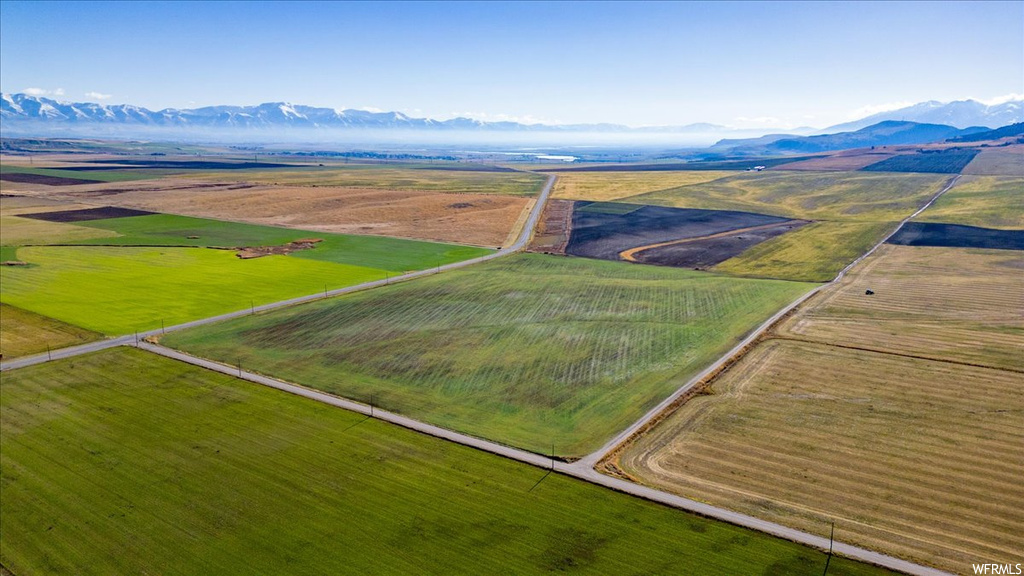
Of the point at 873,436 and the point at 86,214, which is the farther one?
the point at 86,214

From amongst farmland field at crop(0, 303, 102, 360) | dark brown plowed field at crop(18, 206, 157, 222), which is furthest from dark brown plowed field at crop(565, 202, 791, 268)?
dark brown plowed field at crop(18, 206, 157, 222)

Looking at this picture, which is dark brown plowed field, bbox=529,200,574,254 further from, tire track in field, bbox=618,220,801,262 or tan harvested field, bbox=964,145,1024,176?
tan harvested field, bbox=964,145,1024,176

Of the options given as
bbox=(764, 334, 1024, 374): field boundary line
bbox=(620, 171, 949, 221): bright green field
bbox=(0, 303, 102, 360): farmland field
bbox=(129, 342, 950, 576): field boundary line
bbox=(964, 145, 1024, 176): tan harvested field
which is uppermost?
bbox=(964, 145, 1024, 176): tan harvested field

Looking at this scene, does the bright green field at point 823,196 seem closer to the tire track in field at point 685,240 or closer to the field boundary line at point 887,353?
the tire track in field at point 685,240

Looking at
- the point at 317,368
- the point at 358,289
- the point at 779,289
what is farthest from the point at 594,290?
the point at 317,368

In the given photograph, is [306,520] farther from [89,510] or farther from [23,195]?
[23,195]

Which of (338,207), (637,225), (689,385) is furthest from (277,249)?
(689,385)

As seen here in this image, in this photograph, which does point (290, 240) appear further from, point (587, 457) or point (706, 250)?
point (587, 457)
